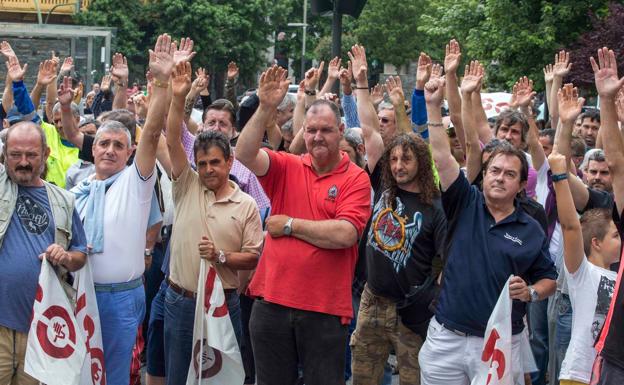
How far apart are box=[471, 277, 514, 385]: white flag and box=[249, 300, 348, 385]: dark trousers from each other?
0.97 metres

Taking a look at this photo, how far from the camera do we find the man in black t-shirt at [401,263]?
6938 millimetres

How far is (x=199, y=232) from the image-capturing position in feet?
22.6

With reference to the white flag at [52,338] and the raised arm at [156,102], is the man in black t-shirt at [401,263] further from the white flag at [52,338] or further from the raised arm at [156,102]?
the white flag at [52,338]

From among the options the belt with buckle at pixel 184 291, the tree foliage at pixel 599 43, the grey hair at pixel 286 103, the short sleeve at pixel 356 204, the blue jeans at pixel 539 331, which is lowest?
the blue jeans at pixel 539 331

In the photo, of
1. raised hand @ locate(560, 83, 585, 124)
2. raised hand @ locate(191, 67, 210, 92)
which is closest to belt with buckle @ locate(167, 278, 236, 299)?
raised hand @ locate(560, 83, 585, 124)

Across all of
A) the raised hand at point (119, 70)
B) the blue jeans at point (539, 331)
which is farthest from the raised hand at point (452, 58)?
the raised hand at point (119, 70)

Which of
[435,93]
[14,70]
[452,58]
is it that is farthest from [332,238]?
[14,70]

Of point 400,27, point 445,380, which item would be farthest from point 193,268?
point 400,27

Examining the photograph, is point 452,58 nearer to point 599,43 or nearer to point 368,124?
point 368,124

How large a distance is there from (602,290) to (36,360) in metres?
3.24

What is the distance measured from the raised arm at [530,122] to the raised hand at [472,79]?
0.66 metres

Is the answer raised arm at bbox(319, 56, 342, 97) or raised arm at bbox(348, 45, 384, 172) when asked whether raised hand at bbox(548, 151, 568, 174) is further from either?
raised arm at bbox(319, 56, 342, 97)

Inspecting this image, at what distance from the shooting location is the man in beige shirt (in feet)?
22.7

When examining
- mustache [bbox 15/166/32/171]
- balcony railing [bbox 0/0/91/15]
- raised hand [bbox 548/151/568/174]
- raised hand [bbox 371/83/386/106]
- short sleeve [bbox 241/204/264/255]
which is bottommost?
short sleeve [bbox 241/204/264/255]
